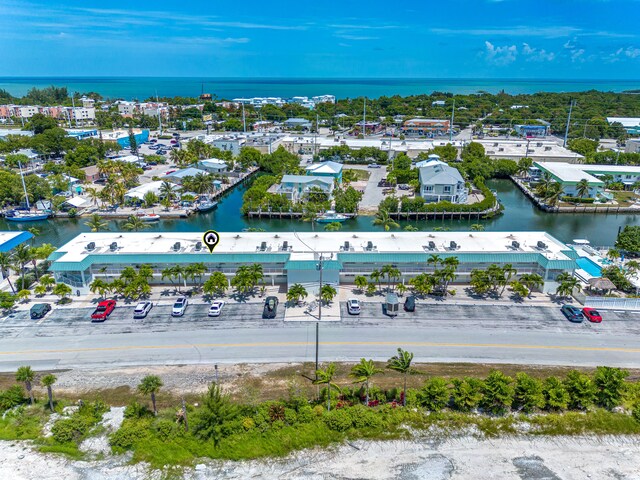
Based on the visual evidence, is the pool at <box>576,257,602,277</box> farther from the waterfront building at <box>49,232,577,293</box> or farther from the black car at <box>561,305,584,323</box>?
the black car at <box>561,305,584,323</box>

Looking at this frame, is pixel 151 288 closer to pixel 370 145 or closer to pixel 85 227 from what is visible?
pixel 85 227

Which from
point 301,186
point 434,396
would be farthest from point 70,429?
point 301,186

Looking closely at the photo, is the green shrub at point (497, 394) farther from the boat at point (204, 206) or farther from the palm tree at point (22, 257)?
the boat at point (204, 206)

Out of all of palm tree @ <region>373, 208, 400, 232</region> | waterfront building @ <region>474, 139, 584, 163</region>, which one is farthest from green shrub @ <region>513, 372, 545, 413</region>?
waterfront building @ <region>474, 139, 584, 163</region>

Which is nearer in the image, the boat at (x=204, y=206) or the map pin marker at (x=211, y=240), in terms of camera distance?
the map pin marker at (x=211, y=240)

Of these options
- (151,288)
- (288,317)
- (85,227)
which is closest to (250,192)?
(85,227)

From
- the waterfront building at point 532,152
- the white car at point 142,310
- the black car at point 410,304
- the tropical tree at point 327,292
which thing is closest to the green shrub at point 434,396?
the black car at point 410,304

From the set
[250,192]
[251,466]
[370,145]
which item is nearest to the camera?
[251,466]
